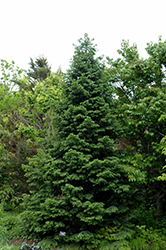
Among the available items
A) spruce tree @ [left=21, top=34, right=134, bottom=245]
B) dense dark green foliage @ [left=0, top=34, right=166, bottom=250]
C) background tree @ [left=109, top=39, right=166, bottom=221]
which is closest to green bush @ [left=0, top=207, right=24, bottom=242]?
dense dark green foliage @ [left=0, top=34, right=166, bottom=250]

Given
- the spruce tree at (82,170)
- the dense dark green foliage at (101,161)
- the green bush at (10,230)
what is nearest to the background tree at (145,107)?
the dense dark green foliage at (101,161)

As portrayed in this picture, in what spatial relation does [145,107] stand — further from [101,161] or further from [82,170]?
[82,170]

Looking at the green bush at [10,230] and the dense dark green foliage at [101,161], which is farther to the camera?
the green bush at [10,230]

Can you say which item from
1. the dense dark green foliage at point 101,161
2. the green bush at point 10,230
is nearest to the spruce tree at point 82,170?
the dense dark green foliage at point 101,161

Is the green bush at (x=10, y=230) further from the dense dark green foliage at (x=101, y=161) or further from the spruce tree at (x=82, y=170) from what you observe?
the spruce tree at (x=82, y=170)

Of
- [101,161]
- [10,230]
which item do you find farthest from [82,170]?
[10,230]

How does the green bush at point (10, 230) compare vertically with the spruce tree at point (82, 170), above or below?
below

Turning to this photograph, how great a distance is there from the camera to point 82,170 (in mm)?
4266

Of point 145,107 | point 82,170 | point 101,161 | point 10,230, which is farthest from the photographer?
point 10,230

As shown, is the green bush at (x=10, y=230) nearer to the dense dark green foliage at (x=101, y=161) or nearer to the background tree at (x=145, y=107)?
the dense dark green foliage at (x=101, y=161)

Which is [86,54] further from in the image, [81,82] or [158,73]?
[158,73]

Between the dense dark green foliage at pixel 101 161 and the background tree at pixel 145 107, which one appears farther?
the background tree at pixel 145 107

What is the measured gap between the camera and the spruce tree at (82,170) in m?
4.01

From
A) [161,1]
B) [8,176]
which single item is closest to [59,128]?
[8,176]
